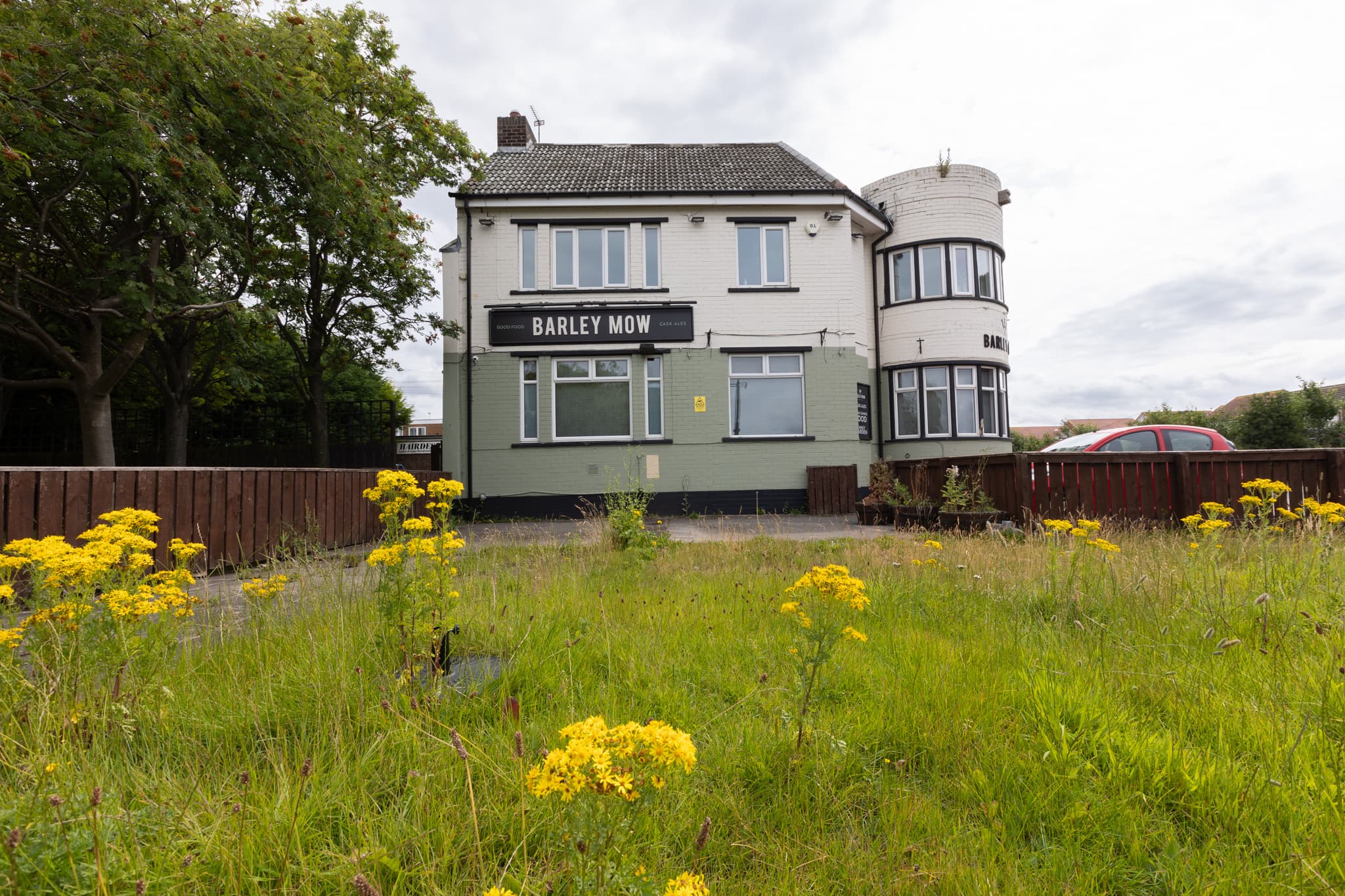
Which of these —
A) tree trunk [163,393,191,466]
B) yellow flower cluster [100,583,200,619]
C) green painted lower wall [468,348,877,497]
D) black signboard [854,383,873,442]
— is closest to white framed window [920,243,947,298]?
black signboard [854,383,873,442]

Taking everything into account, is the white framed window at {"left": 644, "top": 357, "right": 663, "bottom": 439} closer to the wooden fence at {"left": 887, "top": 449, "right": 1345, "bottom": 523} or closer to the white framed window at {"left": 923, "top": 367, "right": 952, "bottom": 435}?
the white framed window at {"left": 923, "top": 367, "right": 952, "bottom": 435}

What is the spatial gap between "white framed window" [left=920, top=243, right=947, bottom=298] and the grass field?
13.6 m

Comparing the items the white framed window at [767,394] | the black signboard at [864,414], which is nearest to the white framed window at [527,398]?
the white framed window at [767,394]

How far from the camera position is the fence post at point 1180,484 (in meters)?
8.17

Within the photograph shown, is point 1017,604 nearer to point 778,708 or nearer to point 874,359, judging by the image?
point 778,708

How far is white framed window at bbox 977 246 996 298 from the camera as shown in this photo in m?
15.9

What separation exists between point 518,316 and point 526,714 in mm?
12718

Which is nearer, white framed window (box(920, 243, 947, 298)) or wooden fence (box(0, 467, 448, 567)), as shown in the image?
wooden fence (box(0, 467, 448, 567))

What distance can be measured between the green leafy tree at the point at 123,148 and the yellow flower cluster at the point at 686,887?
10.1 meters

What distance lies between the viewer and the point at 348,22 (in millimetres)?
13789

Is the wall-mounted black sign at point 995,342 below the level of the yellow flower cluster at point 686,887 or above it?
A: above

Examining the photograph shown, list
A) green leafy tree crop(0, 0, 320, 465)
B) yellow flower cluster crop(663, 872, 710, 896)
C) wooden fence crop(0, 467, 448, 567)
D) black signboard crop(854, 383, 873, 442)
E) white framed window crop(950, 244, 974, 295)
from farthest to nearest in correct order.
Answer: white framed window crop(950, 244, 974, 295)
black signboard crop(854, 383, 873, 442)
green leafy tree crop(0, 0, 320, 465)
wooden fence crop(0, 467, 448, 567)
yellow flower cluster crop(663, 872, 710, 896)

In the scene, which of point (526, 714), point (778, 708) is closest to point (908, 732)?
A: point (778, 708)

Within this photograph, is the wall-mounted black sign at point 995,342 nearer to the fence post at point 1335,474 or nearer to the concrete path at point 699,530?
the concrete path at point 699,530
